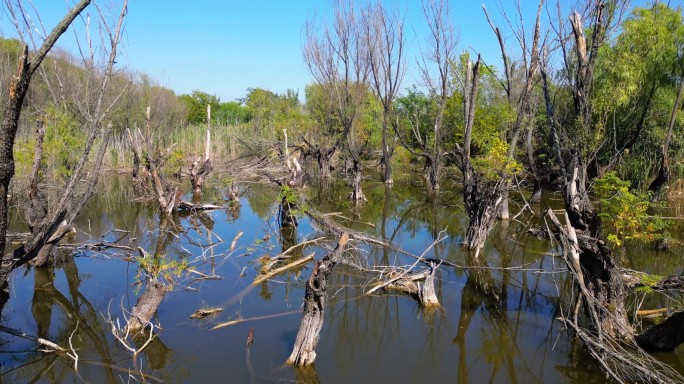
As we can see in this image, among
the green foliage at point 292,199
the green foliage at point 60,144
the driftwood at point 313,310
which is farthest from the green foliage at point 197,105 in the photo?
the driftwood at point 313,310

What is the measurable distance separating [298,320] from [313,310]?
4.88 ft

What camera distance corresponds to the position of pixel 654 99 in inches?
509

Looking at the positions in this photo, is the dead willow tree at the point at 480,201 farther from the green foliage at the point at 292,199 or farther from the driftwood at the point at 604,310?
the green foliage at the point at 292,199

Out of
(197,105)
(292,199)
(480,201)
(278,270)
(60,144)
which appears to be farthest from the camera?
(197,105)

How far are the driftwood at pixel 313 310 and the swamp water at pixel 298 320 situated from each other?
0.47 ft

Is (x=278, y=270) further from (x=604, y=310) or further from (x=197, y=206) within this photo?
(x=197, y=206)

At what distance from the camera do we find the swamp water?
4777 mm

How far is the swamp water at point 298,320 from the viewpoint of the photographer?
478 centimetres

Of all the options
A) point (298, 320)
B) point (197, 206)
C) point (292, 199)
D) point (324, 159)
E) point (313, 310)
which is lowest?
point (298, 320)

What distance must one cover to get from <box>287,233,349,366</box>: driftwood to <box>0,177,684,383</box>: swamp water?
14 centimetres

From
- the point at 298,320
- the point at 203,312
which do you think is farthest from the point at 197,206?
the point at 298,320

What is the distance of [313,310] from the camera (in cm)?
458

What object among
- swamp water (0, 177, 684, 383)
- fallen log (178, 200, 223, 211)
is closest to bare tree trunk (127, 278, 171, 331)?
swamp water (0, 177, 684, 383)

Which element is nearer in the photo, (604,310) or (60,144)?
(604,310)
